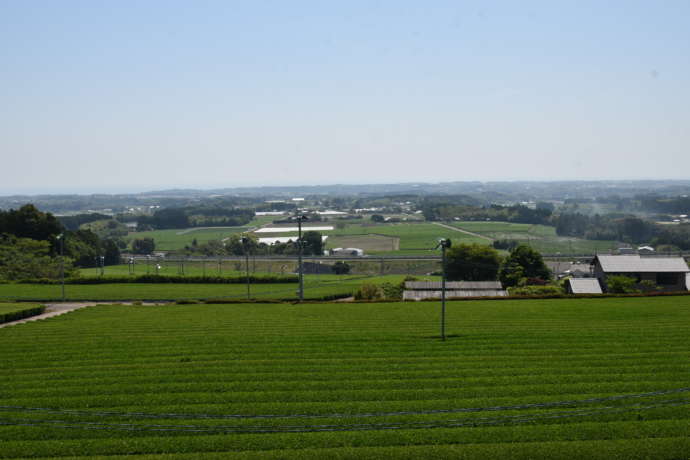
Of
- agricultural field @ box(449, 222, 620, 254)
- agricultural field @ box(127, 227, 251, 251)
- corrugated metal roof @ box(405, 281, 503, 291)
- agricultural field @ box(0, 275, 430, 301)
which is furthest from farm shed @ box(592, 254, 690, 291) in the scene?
agricultural field @ box(127, 227, 251, 251)

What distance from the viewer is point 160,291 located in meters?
56.5

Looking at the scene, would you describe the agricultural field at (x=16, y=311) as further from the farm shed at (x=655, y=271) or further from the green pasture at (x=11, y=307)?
the farm shed at (x=655, y=271)

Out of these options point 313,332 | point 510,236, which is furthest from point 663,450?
point 510,236

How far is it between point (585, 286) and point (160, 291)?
132ft

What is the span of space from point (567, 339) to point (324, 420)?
13.9 m

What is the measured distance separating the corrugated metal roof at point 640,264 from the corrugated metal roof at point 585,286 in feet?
10.5

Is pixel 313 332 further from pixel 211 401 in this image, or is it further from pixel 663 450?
pixel 663 450

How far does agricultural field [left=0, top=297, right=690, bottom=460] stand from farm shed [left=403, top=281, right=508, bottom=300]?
56.3 feet

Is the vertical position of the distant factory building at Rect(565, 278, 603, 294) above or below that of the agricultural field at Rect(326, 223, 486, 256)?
above

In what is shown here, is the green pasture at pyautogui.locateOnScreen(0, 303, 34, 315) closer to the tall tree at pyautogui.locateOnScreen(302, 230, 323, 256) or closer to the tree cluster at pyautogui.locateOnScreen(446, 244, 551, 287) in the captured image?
the tree cluster at pyautogui.locateOnScreen(446, 244, 551, 287)

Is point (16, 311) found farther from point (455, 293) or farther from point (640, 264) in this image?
point (640, 264)

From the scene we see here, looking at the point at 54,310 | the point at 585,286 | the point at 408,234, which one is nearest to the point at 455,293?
the point at 585,286

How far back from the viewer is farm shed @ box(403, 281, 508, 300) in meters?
47.2

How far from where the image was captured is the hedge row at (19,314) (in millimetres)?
36000
